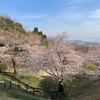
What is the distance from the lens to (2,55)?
43.5 m

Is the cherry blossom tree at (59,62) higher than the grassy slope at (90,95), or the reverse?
the cherry blossom tree at (59,62)

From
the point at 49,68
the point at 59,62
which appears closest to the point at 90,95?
the point at 59,62

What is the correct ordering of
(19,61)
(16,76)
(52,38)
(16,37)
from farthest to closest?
1. (16,37)
2. (19,61)
3. (16,76)
4. (52,38)

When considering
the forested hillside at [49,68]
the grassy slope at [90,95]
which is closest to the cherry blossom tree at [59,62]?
the forested hillside at [49,68]

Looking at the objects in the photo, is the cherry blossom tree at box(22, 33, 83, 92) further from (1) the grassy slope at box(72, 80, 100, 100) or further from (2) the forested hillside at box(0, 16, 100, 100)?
(1) the grassy slope at box(72, 80, 100, 100)

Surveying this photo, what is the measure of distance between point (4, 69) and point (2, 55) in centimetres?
371

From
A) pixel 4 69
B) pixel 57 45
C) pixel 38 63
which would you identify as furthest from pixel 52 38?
pixel 4 69

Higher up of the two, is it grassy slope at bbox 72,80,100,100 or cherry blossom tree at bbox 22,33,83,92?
cherry blossom tree at bbox 22,33,83,92

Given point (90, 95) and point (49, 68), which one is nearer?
point (90, 95)

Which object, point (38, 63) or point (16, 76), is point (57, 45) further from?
point (16, 76)

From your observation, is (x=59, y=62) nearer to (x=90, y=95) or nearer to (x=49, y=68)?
(x=49, y=68)

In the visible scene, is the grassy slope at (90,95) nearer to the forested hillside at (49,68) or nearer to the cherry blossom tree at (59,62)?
the forested hillside at (49,68)

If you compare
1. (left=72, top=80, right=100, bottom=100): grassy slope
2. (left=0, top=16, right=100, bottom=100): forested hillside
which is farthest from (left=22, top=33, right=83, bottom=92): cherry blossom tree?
(left=72, top=80, right=100, bottom=100): grassy slope

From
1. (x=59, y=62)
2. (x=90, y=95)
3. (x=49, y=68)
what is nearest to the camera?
(x=90, y=95)
